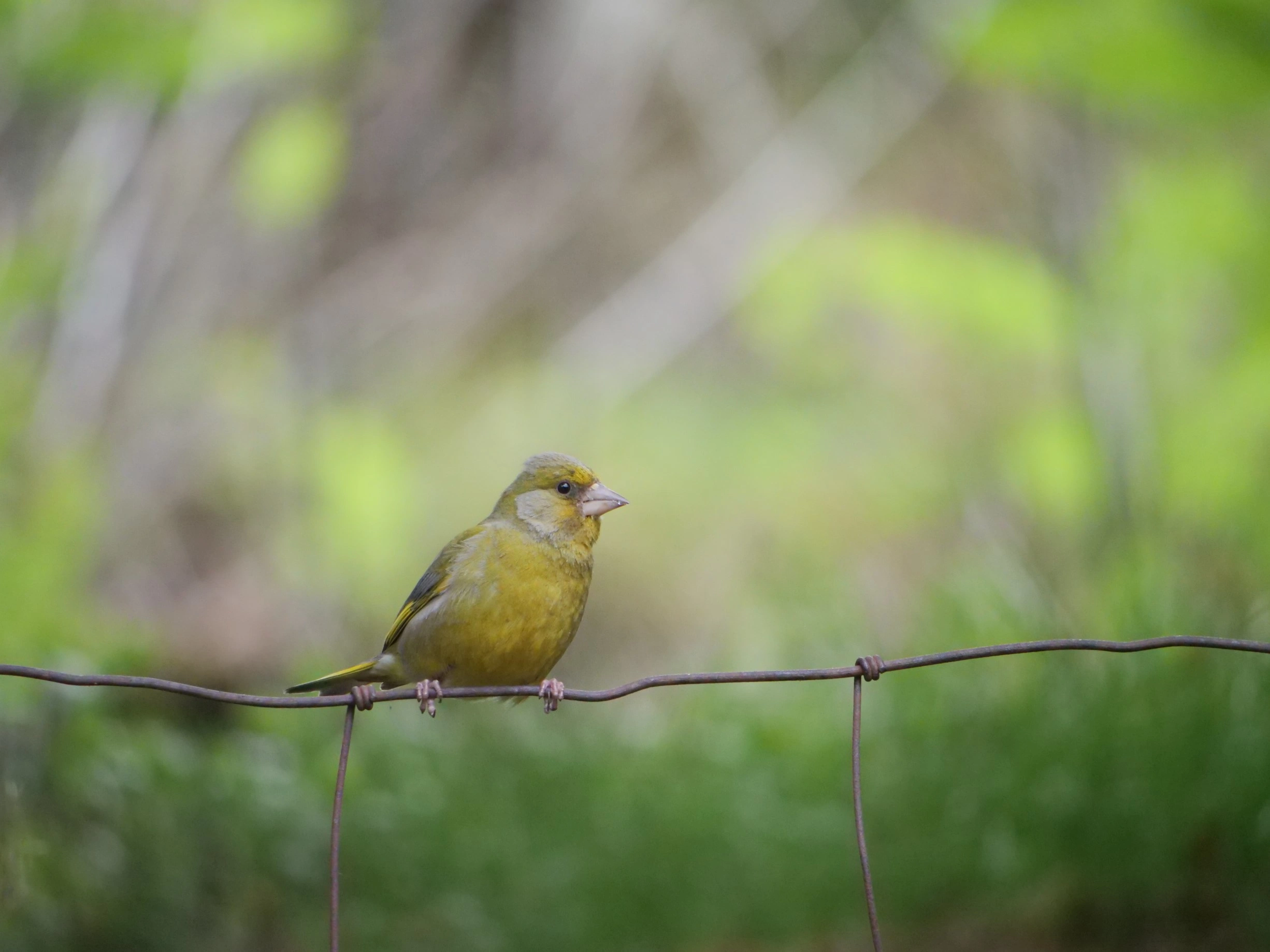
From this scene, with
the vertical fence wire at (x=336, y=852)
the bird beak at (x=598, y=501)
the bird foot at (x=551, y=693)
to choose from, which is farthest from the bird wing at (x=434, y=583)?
the vertical fence wire at (x=336, y=852)

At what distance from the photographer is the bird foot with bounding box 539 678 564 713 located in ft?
7.97

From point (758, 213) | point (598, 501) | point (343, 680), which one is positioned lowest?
point (343, 680)

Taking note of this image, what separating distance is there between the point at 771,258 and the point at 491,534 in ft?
16.7

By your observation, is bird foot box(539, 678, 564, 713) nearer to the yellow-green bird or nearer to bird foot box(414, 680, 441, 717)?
the yellow-green bird

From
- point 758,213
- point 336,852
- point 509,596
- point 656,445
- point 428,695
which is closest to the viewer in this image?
point 336,852

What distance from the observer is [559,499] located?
2979 millimetres

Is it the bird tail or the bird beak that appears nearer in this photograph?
the bird tail

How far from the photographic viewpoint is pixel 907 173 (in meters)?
8.98

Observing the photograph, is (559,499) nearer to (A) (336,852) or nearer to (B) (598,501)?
(B) (598,501)

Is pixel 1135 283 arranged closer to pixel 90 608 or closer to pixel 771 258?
pixel 771 258

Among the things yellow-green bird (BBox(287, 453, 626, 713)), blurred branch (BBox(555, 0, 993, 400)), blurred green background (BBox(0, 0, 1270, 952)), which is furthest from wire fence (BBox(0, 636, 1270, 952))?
blurred branch (BBox(555, 0, 993, 400))

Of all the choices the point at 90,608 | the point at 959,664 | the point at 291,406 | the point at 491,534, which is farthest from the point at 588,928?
the point at 291,406

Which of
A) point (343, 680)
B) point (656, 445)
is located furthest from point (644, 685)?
point (656, 445)

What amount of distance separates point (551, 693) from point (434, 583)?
571mm
